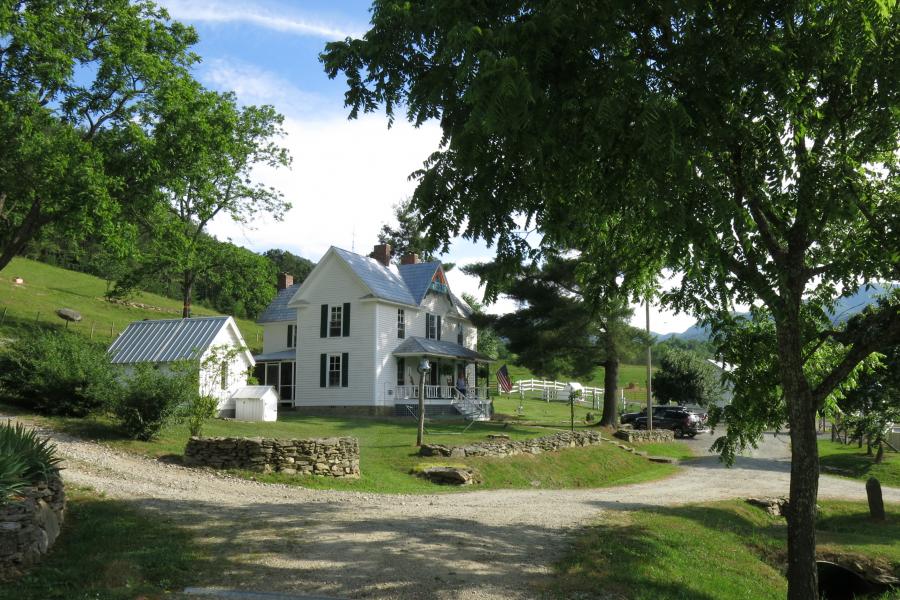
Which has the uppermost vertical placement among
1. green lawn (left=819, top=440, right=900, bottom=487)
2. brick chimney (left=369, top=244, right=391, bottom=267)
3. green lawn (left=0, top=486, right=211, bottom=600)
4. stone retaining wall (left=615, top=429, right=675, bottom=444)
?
brick chimney (left=369, top=244, right=391, bottom=267)

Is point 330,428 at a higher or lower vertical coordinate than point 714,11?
lower

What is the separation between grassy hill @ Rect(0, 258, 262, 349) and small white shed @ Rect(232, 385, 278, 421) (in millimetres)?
12783

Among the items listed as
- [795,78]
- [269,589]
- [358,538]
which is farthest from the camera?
[358,538]

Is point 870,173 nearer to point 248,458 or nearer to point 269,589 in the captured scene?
point 269,589

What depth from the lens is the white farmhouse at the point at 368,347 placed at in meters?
34.1

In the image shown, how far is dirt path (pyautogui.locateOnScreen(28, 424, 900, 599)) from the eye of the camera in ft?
25.0

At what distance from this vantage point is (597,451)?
2522 centimetres

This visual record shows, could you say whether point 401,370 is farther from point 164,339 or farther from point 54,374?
point 54,374

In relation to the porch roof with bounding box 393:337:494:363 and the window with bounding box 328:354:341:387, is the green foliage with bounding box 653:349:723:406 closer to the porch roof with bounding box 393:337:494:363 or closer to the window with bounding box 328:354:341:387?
the porch roof with bounding box 393:337:494:363

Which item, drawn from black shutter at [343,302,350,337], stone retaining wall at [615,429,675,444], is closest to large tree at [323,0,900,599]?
stone retaining wall at [615,429,675,444]

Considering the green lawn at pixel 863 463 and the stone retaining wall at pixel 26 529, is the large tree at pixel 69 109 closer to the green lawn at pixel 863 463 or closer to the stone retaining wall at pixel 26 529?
the stone retaining wall at pixel 26 529

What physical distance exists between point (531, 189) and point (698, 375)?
47019 mm

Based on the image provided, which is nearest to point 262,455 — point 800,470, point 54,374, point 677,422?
point 54,374

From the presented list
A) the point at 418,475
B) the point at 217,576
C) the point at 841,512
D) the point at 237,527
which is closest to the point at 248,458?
the point at 418,475
